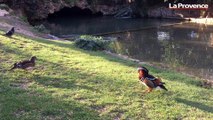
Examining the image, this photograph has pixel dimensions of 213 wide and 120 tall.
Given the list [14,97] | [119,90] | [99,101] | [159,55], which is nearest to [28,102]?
[14,97]

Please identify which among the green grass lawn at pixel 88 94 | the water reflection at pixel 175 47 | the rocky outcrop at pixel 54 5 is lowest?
the water reflection at pixel 175 47

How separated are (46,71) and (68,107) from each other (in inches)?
86.2

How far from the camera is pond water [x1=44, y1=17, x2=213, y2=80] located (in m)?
12.9

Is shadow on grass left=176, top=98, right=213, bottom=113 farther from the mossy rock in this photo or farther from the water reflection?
the mossy rock

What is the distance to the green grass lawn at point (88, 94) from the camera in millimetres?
5621

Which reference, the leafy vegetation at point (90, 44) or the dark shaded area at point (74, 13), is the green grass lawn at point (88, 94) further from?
the dark shaded area at point (74, 13)

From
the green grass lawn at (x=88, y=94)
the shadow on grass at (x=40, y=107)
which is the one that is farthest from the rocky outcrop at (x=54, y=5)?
the shadow on grass at (x=40, y=107)

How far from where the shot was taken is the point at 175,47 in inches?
651

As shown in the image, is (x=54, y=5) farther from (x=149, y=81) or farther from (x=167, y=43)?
(x=149, y=81)

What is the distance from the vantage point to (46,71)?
7.73 meters

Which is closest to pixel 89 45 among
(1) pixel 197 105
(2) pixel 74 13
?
(1) pixel 197 105

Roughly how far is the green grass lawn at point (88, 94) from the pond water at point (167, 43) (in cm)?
383

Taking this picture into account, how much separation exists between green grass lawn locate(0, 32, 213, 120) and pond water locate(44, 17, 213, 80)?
383 centimetres

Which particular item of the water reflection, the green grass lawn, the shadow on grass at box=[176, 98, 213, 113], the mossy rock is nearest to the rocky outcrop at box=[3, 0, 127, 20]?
the water reflection
